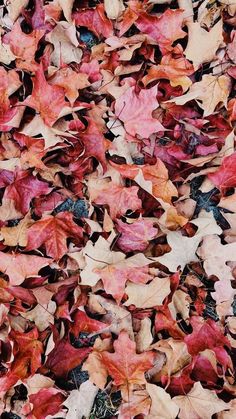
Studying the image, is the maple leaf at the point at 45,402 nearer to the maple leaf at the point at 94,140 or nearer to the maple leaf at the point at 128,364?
the maple leaf at the point at 128,364

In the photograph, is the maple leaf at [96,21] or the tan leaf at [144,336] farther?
the maple leaf at [96,21]

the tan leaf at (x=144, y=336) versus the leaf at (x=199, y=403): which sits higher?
the tan leaf at (x=144, y=336)

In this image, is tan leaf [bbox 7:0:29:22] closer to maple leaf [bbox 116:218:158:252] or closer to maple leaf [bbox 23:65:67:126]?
maple leaf [bbox 23:65:67:126]

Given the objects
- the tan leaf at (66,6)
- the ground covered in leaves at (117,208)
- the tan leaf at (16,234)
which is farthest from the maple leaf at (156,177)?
the tan leaf at (66,6)

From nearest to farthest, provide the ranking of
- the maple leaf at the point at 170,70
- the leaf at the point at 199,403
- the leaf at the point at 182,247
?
1. the leaf at the point at 199,403
2. the leaf at the point at 182,247
3. the maple leaf at the point at 170,70

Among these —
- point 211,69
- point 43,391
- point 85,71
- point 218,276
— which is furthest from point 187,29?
point 43,391

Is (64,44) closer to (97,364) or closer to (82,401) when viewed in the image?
(97,364)

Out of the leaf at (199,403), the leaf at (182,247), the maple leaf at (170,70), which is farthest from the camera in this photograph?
the maple leaf at (170,70)

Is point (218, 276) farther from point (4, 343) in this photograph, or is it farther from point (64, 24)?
point (64, 24)
